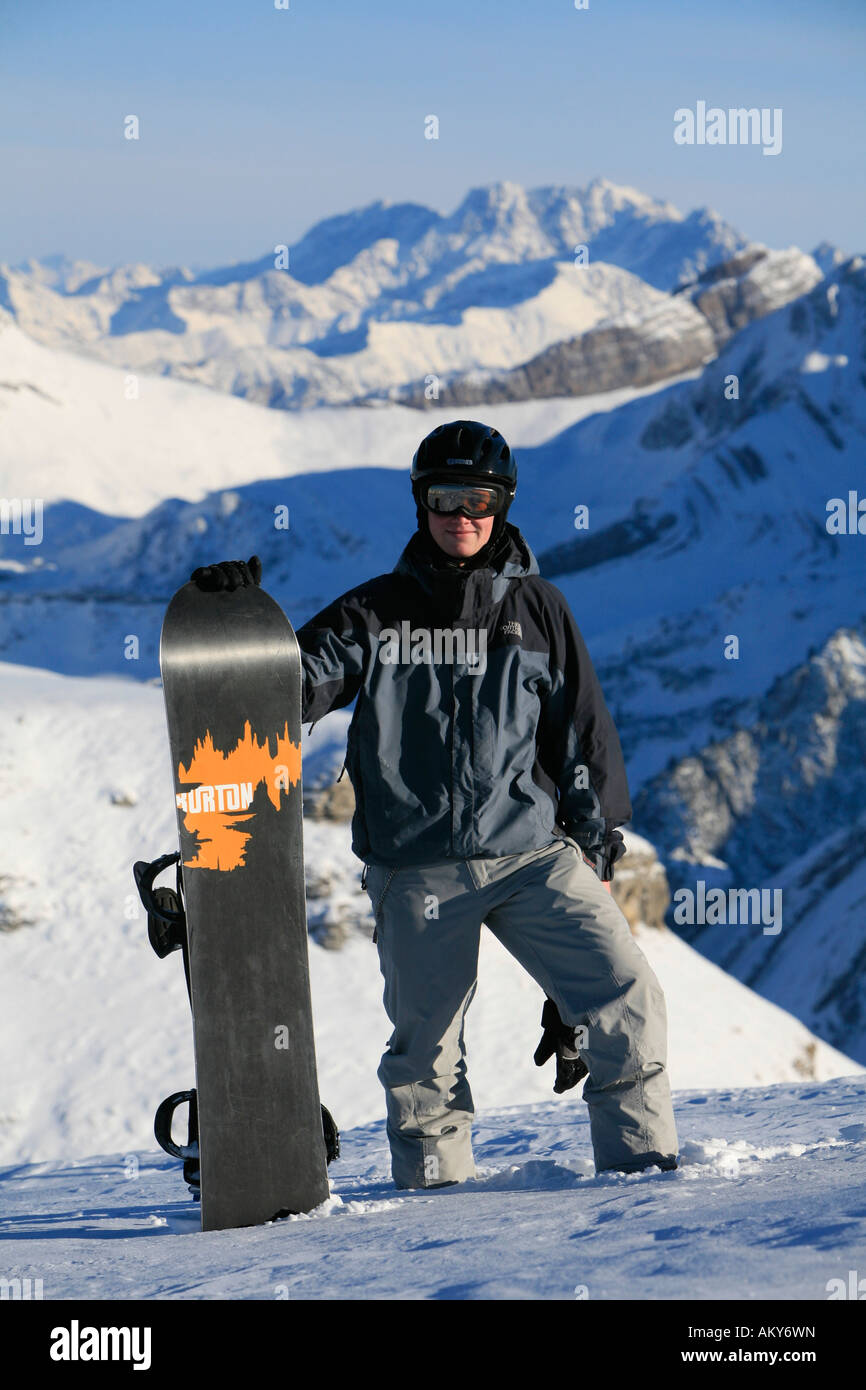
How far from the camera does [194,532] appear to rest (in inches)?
3524

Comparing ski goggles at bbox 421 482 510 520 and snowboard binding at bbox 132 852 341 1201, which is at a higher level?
ski goggles at bbox 421 482 510 520

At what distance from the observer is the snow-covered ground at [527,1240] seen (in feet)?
8.84

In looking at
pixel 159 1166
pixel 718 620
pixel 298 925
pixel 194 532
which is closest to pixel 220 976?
pixel 298 925

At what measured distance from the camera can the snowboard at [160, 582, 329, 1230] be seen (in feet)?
12.3

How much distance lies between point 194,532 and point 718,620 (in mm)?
→ 35011

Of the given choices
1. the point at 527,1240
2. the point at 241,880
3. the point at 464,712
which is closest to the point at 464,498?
the point at 464,712

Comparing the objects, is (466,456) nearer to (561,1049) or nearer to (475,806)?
(475,806)

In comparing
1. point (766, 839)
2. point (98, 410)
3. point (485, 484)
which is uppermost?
point (98, 410)

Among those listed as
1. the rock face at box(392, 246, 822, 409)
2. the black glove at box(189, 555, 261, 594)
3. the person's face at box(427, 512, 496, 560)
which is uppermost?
the rock face at box(392, 246, 822, 409)

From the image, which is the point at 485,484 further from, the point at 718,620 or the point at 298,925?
the point at 718,620

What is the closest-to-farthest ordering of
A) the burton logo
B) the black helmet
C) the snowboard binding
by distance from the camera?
the burton logo → the snowboard binding → the black helmet

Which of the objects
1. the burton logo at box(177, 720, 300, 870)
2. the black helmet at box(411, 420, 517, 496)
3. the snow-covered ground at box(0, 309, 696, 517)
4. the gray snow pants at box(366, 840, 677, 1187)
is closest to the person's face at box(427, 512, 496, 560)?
the black helmet at box(411, 420, 517, 496)

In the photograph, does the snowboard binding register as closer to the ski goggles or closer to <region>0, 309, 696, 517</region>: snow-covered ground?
the ski goggles

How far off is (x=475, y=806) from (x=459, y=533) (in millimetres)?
788
